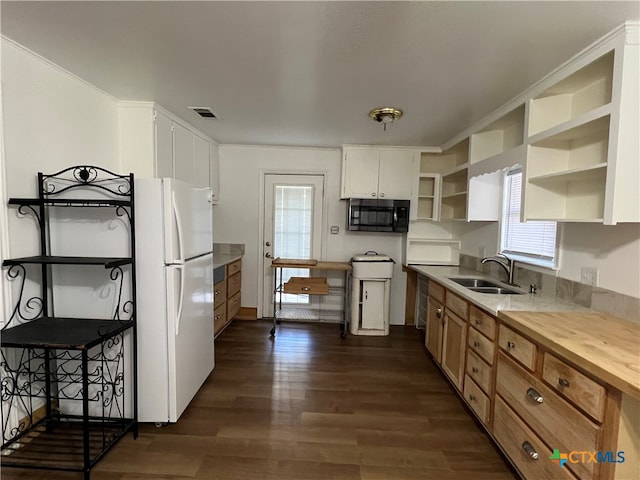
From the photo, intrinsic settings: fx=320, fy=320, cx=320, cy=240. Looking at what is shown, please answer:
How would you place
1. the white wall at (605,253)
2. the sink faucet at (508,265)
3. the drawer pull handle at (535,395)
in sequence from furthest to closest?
the sink faucet at (508,265)
the white wall at (605,253)
the drawer pull handle at (535,395)

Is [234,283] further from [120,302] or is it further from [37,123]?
[37,123]

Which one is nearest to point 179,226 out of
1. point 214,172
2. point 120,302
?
point 120,302

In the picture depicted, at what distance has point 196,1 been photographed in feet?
4.55

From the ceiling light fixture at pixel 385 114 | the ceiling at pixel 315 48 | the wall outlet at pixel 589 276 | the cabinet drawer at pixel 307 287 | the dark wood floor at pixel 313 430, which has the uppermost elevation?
the ceiling at pixel 315 48

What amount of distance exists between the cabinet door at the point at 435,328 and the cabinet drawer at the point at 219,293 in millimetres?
2223

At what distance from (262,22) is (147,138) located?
167 cm

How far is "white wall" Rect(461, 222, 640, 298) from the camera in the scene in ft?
5.62

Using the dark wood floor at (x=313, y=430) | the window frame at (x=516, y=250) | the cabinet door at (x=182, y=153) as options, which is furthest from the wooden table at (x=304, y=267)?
the window frame at (x=516, y=250)

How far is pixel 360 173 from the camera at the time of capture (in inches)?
156

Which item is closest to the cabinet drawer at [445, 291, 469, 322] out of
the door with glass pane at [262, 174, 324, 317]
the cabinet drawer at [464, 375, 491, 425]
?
the cabinet drawer at [464, 375, 491, 425]

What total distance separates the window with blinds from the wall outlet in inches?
9.7

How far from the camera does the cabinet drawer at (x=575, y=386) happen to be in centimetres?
123

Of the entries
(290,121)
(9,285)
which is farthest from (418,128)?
(9,285)

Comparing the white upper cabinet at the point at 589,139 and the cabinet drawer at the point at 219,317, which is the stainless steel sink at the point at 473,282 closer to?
the white upper cabinet at the point at 589,139
